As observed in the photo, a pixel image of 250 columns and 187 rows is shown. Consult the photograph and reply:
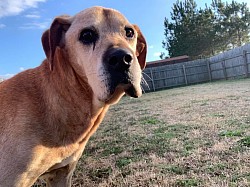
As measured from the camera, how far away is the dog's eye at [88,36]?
2.32m

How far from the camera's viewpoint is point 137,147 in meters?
4.32

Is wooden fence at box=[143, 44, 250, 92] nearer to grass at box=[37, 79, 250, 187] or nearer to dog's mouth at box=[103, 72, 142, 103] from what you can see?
grass at box=[37, 79, 250, 187]

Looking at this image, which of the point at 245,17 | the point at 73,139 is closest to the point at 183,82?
the point at 245,17

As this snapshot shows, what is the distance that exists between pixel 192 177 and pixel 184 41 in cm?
3357

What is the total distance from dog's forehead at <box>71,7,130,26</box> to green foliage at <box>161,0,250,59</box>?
1313 inches

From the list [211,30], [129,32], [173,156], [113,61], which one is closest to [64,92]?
[113,61]

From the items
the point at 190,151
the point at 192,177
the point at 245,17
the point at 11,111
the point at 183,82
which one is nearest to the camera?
the point at 11,111

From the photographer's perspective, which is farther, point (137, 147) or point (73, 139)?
point (137, 147)

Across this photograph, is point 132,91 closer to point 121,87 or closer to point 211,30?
point 121,87

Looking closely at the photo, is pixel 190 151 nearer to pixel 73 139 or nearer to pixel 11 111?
pixel 73 139

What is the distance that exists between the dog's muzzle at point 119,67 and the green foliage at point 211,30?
3381 centimetres

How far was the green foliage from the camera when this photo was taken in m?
34.4

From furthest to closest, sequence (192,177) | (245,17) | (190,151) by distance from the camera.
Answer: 1. (245,17)
2. (190,151)
3. (192,177)

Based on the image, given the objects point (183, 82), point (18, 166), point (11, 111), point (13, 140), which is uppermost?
point (11, 111)
